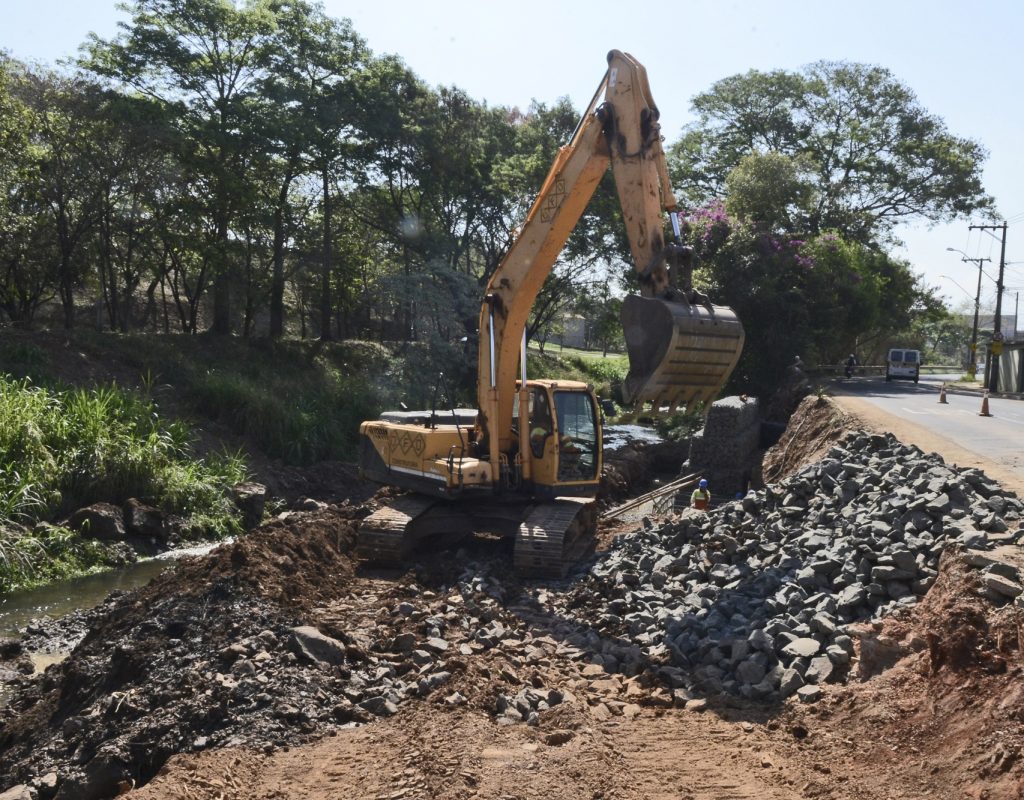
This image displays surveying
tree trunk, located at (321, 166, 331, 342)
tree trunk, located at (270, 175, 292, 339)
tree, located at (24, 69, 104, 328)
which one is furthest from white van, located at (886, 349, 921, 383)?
tree, located at (24, 69, 104, 328)

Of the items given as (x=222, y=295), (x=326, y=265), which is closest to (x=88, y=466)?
(x=222, y=295)

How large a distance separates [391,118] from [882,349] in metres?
42.9

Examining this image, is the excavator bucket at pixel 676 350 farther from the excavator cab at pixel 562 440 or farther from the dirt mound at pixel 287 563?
the dirt mound at pixel 287 563

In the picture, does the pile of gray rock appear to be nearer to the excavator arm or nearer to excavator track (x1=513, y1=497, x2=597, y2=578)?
excavator track (x1=513, y1=497, x2=597, y2=578)

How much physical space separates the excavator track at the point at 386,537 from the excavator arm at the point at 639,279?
1464 millimetres

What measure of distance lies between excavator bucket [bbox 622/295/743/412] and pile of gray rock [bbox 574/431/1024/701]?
192 centimetres

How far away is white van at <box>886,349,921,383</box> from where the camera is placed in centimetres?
3706

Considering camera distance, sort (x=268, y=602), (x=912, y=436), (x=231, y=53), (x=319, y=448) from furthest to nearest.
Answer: (x=231, y=53), (x=319, y=448), (x=912, y=436), (x=268, y=602)

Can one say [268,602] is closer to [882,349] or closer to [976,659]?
[976,659]

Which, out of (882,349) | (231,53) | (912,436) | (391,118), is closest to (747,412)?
(912,436)

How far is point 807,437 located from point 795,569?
9.77 m

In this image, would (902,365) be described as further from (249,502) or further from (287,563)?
(287,563)

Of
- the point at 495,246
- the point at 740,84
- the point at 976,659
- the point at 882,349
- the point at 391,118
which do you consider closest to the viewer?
the point at 976,659

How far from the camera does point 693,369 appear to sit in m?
10.2
